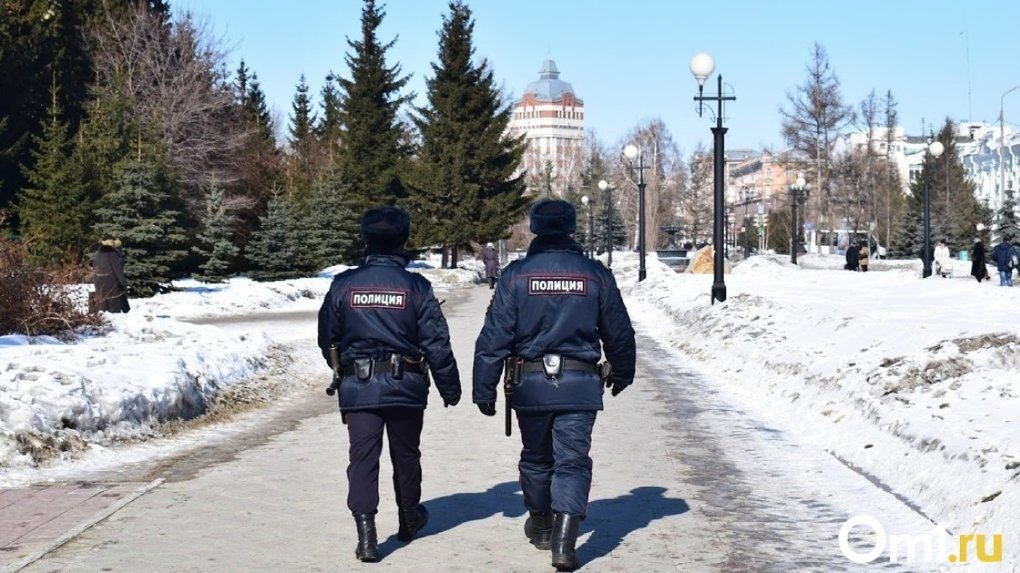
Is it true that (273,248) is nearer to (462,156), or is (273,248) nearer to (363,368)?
(462,156)

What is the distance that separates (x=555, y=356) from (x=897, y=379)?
614 centimetres

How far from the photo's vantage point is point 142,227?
3145 cm

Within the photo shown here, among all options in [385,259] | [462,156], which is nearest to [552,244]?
[385,259]

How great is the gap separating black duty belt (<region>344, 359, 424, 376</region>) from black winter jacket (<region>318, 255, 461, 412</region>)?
0.02m

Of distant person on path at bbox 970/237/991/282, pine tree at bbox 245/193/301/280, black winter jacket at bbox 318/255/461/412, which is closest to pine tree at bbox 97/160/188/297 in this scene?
pine tree at bbox 245/193/301/280

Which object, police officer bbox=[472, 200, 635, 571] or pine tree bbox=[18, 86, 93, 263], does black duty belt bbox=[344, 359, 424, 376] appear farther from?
pine tree bbox=[18, 86, 93, 263]

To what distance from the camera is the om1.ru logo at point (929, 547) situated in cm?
613

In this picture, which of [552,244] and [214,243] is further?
[214,243]

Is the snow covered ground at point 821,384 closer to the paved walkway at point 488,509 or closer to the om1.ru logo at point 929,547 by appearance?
the om1.ru logo at point 929,547

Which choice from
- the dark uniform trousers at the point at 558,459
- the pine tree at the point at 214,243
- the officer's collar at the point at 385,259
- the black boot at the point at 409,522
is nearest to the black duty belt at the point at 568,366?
the dark uniform trousers at the point at 558,459

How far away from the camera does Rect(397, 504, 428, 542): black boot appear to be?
678cm

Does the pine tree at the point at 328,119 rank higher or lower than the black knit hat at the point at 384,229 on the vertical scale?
higher

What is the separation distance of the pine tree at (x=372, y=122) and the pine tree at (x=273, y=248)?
21180 mm

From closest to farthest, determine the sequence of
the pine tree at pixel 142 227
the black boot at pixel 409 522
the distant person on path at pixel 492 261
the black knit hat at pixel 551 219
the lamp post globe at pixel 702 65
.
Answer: the black knit hat at pixel 551 219 → the black boot at pixel 409 522 → the lamp post globe at pixel 702 65 → the pine tree at pixel 142 227 → the distant person on path at pixel 492 261
